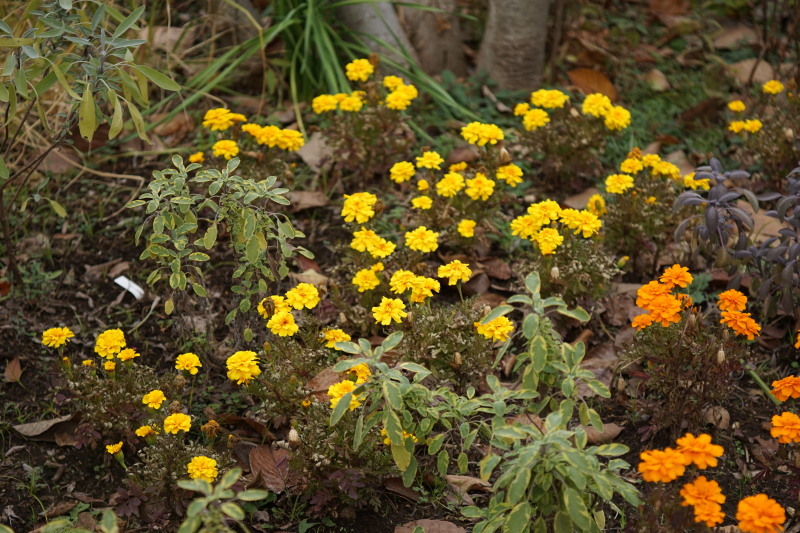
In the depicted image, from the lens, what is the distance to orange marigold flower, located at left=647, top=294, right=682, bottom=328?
2844mm

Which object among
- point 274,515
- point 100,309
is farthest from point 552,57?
point 274,515

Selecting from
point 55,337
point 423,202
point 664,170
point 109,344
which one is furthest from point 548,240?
point 55,337

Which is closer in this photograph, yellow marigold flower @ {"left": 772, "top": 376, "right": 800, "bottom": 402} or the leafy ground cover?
the leafy ground cover

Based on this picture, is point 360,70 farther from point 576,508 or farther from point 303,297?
point 576,508

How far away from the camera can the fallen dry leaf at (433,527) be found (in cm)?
275

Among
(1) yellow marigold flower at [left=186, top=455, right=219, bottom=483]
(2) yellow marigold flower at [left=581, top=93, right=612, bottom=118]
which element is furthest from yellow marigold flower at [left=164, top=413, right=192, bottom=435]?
(2) yellow marigold flower at [left=581, top=93, right=612, bottom=118]

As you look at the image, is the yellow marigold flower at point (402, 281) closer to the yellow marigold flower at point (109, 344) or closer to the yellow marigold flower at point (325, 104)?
the yellow marigold flower at point (109, 344)

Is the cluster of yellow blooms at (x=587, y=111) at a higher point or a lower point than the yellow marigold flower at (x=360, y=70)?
lower

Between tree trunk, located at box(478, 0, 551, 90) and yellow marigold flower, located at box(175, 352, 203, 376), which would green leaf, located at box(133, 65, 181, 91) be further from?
tree trunk, located at box(478, 0, 551, 90)

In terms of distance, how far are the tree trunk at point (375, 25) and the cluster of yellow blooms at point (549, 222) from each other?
69.8 inches

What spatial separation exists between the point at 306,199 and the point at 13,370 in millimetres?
1501

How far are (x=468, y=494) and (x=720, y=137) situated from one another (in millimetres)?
2652

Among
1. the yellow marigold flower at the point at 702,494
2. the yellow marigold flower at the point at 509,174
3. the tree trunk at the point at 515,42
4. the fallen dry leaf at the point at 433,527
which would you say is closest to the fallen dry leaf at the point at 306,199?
the yellow marigold flower at the point at 509,174

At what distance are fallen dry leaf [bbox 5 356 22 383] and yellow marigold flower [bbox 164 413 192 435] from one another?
96 centimetres
